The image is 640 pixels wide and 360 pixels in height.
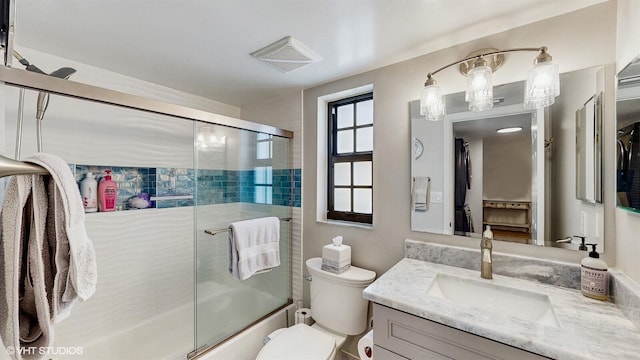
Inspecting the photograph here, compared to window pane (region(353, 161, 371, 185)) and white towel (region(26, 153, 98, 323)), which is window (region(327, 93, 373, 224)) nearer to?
window pane (region(353, 161, 371, 185))

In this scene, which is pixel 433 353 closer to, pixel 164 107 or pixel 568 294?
pixel 568 294

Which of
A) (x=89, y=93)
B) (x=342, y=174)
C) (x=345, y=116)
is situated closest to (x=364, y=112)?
(x=345, y=116)

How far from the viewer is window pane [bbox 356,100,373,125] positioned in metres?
1.87

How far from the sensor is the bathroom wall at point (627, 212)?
2.84 ft

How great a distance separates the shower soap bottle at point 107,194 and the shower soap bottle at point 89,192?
26 mm

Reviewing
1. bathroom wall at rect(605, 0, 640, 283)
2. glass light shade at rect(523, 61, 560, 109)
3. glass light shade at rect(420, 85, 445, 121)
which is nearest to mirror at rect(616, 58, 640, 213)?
bathroom wall at rect(605, 0, 640, 283)

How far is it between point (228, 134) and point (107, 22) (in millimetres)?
800

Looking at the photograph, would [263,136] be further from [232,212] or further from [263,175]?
[232,212]

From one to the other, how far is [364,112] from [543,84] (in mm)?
1045

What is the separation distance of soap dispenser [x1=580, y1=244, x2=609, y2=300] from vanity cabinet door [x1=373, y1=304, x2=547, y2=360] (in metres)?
0.48

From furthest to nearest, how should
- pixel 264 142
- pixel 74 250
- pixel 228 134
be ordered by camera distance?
pixel 264 142
pixel 228 134
pixel 74 250

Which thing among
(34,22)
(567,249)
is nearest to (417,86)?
(567,249)

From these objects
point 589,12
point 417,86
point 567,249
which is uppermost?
point 589,12

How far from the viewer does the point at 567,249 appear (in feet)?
3.67
